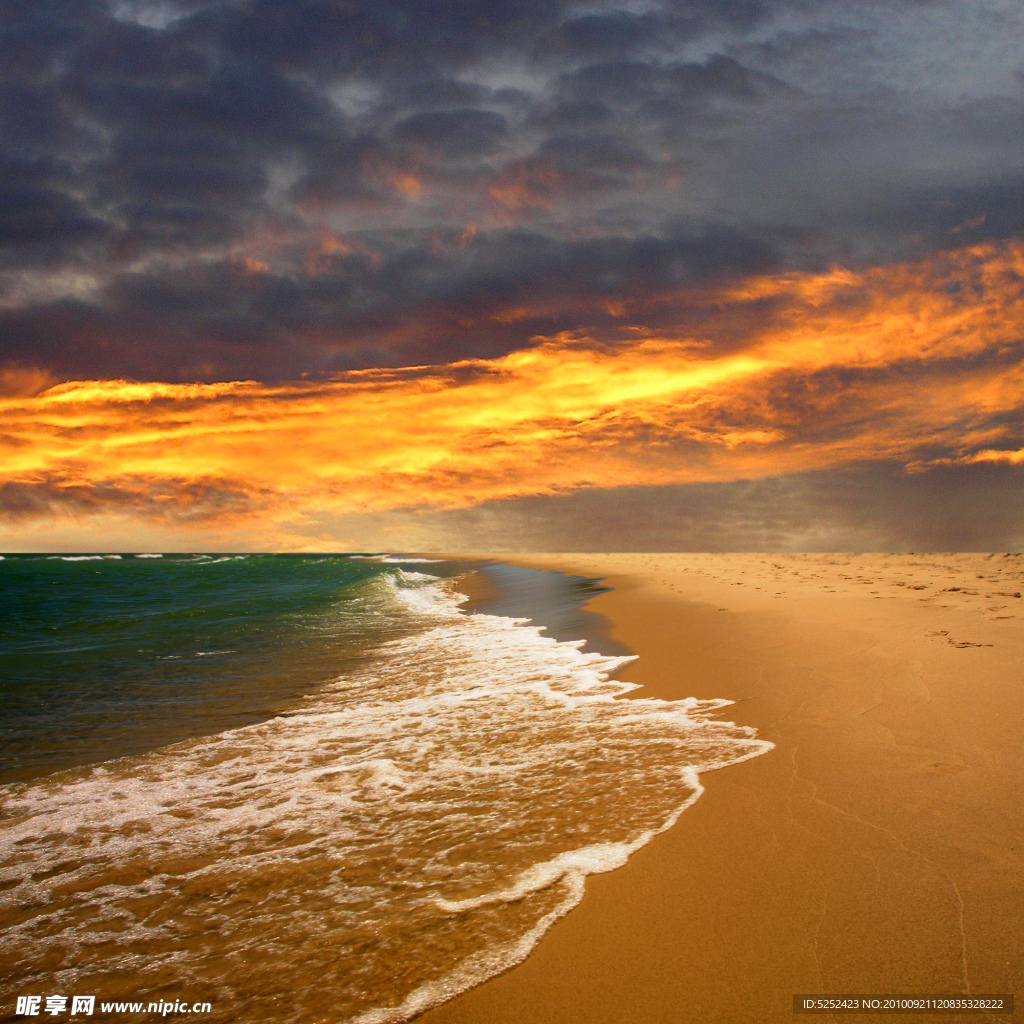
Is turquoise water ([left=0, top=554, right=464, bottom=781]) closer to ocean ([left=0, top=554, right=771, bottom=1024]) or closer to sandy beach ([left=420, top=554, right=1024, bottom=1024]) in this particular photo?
ocean ([left=0, top=554, right=771, bottom=1024])

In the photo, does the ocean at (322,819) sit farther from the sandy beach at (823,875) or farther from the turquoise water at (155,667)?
the sandy beach at (823,875)

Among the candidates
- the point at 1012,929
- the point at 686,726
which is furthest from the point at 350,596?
the point at 1012,929

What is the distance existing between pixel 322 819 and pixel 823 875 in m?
3.67

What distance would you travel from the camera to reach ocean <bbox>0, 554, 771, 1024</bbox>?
3.18 meters

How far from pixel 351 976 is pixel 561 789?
2.41 metres

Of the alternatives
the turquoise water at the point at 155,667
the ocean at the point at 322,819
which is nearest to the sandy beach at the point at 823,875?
the ocean at the point at 322,819

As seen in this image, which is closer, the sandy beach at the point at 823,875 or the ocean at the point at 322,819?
the sandy beach at the point at 823,875

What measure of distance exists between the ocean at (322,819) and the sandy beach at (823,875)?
30cm

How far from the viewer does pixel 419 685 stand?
31.8 feet

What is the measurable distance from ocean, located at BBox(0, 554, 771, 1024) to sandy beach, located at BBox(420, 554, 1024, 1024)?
30 cm

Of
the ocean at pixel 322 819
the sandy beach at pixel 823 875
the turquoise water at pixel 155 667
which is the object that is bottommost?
the turquoise water at pixel 155 667

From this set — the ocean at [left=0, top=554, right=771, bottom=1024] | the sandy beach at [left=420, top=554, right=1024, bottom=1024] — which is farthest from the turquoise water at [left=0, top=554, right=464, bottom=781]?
the sandy beach at [left=420, top=554, right=1024, bottom=1024]

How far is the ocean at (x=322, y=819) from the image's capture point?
318 centimetres

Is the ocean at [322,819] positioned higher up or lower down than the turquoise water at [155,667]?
higher up
